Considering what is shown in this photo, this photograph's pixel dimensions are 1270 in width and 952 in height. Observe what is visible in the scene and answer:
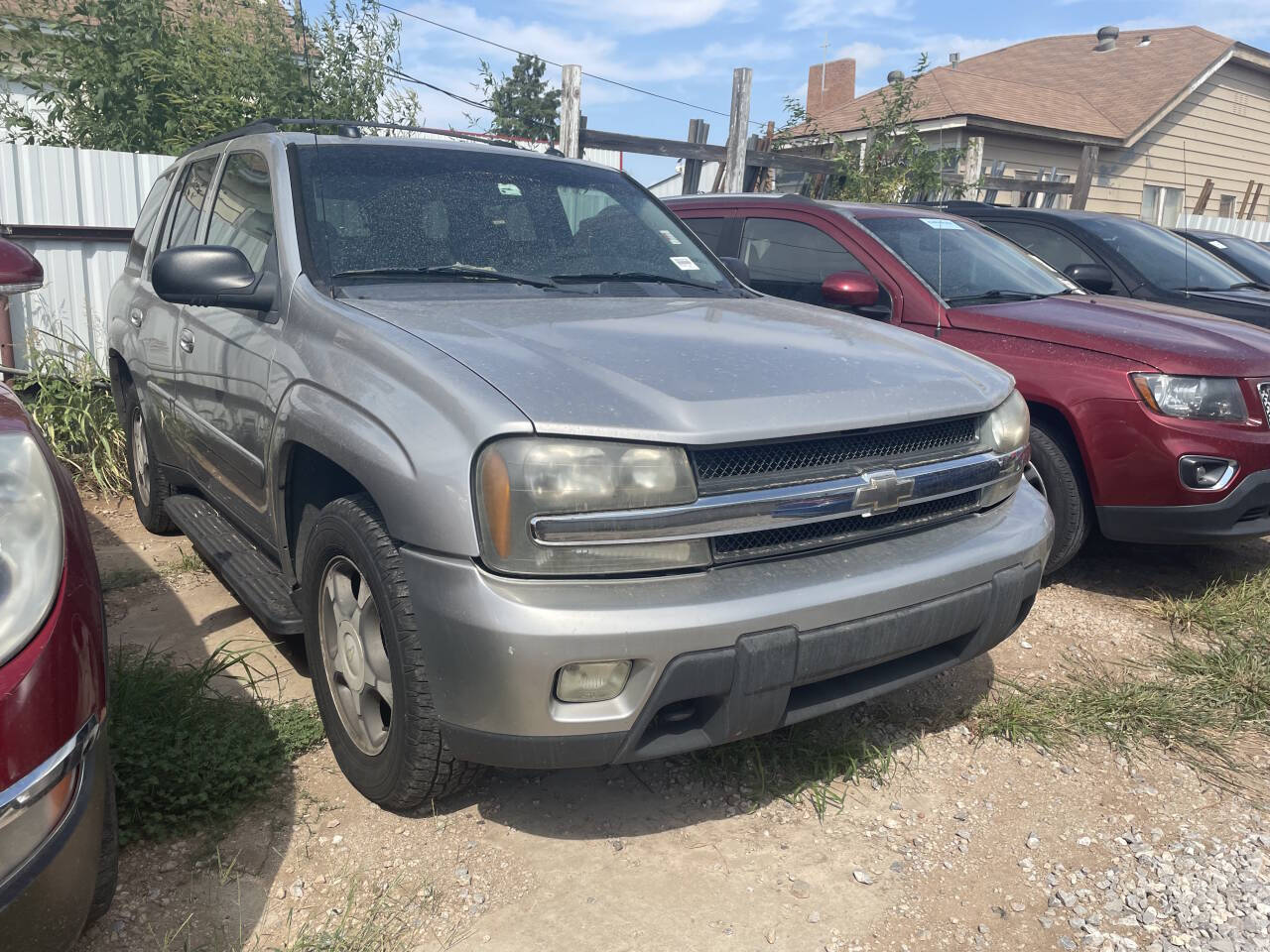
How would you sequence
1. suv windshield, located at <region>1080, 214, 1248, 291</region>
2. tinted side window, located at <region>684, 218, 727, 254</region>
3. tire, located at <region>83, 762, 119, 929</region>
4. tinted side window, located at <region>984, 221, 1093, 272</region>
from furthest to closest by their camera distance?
tinted side window, located at <region>984, 221, 1093, 272</region>
suv windshield, located at <region>1080, 214, 1248, 291</region>
tinted side window, located at <region>684, 218, 727, 254</region>
tire, located at <region>83, 762, 119, 929</region>

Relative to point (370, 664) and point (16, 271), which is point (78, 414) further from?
point (370, 664)

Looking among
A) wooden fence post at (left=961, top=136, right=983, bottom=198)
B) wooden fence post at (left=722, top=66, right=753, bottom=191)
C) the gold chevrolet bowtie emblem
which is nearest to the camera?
the gold chevrolet bowtie emblem

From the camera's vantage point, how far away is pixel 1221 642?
3926mm

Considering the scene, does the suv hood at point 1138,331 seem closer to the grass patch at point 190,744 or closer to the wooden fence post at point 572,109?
the grass patch at point 190,744

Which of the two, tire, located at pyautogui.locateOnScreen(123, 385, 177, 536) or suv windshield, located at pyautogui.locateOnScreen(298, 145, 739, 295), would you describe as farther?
tire, located at pyautogui.locateOnScreen(123, 385, 177, 536)

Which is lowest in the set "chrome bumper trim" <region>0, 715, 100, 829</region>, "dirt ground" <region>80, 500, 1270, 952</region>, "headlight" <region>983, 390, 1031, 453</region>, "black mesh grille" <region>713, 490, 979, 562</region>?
"dirt ground" <region>80, 500, 1270, 952</region>

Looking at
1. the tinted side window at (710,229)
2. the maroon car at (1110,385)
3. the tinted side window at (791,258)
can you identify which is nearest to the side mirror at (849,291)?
the maroon car at (1110,385)

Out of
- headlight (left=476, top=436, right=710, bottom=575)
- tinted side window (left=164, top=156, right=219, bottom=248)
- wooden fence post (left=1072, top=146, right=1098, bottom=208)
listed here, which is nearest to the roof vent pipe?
wooden fence post (left=1072, top=146, right=1098, bottom=208)

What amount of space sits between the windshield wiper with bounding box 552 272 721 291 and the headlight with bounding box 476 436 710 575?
1256 millimetres

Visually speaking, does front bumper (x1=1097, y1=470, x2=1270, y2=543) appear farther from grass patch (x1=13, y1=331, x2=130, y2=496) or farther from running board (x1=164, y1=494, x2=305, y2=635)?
grass patch (x1=13, y1=331, x2=130, y2=496)

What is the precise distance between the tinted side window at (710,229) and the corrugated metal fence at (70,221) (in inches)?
152

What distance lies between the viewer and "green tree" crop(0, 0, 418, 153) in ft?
24.0

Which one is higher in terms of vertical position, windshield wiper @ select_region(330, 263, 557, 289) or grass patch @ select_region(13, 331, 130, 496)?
windshield wiper @ select_region(330, 263, 557, 289)

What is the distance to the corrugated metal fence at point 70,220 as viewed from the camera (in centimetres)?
650
